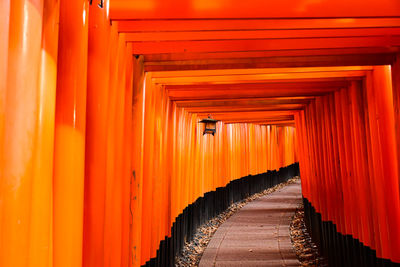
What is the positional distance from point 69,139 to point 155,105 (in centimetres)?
338

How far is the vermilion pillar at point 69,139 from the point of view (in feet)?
5.56

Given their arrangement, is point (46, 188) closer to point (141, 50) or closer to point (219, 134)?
point (141, 50)

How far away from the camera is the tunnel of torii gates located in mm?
1357

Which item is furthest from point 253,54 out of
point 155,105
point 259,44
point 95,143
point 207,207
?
point 207,207

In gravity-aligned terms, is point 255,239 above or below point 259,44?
below

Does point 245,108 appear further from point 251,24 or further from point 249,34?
point 251,24

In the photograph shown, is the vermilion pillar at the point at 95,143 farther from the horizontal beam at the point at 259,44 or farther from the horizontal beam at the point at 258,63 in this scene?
the horizontal beam at the point at 258,63

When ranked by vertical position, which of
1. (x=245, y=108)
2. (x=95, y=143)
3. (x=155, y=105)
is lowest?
(x=95, y=143)

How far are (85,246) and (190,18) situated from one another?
1.95 meters

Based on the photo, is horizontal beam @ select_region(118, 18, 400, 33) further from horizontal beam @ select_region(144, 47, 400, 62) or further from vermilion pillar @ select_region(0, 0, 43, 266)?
vermilion pillar @ select_region(0, 0, 43, 266)

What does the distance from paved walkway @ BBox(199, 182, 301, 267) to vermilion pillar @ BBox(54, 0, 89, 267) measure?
18.5 feet

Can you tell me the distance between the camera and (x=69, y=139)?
171cm

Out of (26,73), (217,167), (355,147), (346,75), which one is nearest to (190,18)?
(26,73)

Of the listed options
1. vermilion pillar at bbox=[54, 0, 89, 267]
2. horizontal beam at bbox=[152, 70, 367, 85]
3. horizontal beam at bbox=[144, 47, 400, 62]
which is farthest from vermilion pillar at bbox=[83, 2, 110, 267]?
horizontal beam at bbox=[152, 70, 367, 85]
